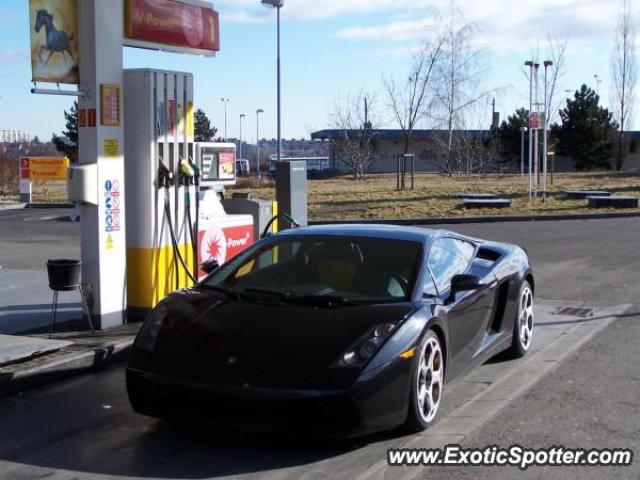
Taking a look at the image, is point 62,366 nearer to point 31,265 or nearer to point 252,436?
point 252,436

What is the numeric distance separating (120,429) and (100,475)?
2.69ft

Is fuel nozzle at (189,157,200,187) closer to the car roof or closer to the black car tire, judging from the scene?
the car roof

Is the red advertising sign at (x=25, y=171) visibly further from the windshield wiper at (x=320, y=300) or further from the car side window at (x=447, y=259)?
the windshield wiper at (x=320, y=300)

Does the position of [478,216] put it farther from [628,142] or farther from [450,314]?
[628,142]

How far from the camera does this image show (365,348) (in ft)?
15.6

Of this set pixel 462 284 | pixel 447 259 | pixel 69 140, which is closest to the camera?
pixel 462 284

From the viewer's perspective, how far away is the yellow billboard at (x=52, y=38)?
24.6ft

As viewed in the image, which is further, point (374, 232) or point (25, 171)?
point (25, 171)

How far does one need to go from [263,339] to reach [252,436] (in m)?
0.64

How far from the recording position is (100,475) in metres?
4.47

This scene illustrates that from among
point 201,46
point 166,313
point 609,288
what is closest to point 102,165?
point 201,46

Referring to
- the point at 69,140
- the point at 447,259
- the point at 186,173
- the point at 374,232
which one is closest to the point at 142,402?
the point at 374,232

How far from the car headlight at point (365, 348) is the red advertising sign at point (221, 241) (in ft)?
13.8

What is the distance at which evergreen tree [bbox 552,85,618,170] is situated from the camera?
60344 millimetres
